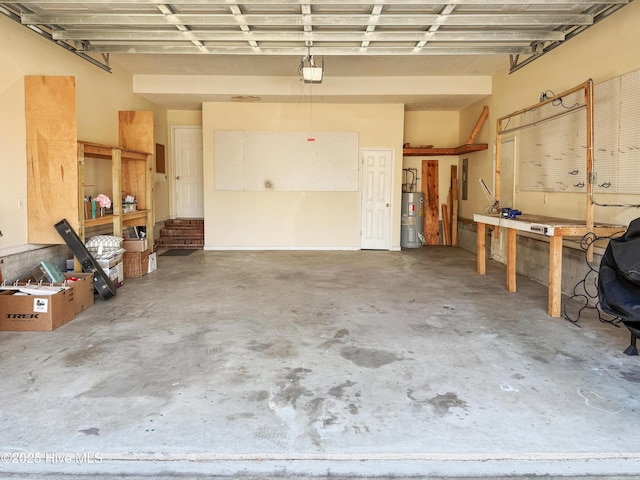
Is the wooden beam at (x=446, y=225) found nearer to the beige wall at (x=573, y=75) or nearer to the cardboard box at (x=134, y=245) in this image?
the beige wall at (x=573, y=75)

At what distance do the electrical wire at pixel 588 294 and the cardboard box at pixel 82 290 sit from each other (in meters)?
4.91

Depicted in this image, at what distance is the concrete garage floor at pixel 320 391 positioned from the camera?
2.29 metres

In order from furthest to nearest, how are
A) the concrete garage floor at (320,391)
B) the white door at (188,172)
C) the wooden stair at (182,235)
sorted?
the white door at (188,172) → the wooden stair at (182,235) → the concrete garage floor at (320,391)

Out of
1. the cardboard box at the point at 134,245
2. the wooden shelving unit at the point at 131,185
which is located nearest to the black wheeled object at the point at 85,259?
the wooden shelving unit at the point at 131,185

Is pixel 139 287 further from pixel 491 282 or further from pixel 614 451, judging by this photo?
pixel 614 451

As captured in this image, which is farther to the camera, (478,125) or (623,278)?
(478,125)

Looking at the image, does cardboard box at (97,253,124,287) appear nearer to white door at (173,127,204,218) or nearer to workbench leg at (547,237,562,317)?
white door at (173,127,204,218)

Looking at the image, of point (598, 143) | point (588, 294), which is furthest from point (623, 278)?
point (598, 143)

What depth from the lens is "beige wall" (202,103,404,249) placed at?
936cm

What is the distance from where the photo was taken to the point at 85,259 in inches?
208

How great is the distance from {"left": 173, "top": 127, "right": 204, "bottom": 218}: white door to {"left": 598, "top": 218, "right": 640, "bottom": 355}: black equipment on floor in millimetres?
8353

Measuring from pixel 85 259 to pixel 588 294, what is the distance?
18.2ft

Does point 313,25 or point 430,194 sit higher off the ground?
point 313,25

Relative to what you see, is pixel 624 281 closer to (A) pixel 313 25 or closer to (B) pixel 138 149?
(A) pixel 313 25
